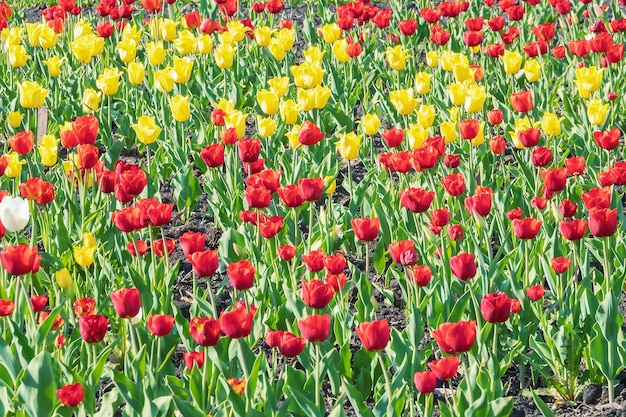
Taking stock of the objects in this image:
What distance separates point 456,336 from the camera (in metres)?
2.59

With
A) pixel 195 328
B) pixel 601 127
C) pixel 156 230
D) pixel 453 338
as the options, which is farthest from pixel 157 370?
pixel 601 127

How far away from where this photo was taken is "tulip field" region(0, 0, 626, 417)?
114 inches

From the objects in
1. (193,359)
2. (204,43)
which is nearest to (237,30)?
(204,43)

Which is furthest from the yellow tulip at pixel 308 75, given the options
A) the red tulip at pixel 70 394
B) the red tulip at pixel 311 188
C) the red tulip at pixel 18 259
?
the red tulip at pixel 70 394

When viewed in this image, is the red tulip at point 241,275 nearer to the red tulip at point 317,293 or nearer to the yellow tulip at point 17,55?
the red tulip at point 317,293

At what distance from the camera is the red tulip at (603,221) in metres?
3.14

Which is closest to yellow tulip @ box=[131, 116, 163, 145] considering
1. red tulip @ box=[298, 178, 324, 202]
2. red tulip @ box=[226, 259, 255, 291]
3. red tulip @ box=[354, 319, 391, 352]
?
red tulip @ box=[298, 178, 324, 202]

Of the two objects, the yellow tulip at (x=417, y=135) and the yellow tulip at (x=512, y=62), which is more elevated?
the yellow tulip at (x=417, y=135)

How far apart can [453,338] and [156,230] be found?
200cm

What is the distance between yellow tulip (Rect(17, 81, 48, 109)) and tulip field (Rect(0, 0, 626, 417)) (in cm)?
1

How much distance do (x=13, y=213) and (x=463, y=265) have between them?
1.34 meters

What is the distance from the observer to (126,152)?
558 centimetres

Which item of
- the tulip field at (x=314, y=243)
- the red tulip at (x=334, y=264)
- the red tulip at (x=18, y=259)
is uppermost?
the red tulip at (x=18, y=259)

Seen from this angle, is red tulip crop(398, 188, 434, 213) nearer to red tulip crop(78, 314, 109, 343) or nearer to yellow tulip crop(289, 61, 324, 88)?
red tulip crop(78, 314, 109, 343)
